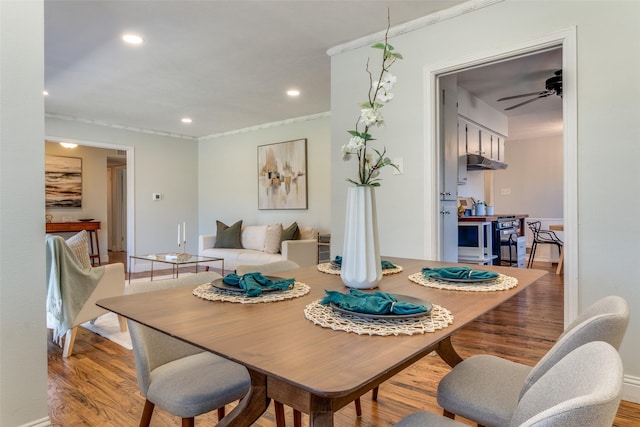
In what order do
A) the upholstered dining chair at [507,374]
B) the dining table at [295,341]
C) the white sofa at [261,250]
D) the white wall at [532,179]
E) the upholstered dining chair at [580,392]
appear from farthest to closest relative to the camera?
the white wall at [532,179], the white sofa at [261,250], the upholstered dining chair at [507,374], the dining table at [295,341], the upholstered dining chair at [580,392]

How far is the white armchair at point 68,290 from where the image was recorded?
269cm

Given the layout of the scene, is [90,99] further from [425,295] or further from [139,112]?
[425,295]

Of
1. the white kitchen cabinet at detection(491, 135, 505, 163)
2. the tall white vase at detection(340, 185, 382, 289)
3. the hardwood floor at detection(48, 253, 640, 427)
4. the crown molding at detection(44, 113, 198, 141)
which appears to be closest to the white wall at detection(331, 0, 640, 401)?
the hardwood floor at detection(48, 253, 640, 427)

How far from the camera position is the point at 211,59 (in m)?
3.63

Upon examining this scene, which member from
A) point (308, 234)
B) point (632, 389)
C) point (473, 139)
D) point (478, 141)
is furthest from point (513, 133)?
point (632, 389)

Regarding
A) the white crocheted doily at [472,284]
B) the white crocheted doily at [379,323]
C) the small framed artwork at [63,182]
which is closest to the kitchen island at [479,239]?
the white crocheted doily at [472,284]

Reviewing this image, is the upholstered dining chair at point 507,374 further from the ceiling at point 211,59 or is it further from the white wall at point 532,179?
the white wall at point 532,179

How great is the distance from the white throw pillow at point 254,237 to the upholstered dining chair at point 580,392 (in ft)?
17.1

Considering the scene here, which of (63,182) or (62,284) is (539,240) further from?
(63,182)

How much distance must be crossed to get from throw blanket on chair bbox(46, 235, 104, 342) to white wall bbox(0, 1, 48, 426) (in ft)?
3.26

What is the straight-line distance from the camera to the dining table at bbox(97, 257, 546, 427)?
70 centimetres

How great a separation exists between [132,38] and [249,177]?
3.74 metres

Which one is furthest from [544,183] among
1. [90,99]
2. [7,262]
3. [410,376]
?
[7,262]

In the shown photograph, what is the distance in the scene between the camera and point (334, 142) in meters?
3.45
